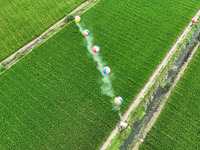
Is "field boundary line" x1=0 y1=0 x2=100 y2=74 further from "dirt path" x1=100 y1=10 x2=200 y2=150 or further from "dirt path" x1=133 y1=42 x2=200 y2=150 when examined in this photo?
"dirt path" x1=133 y1=42 x2=200 y2=150

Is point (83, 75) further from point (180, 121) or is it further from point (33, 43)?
point (180, 121)

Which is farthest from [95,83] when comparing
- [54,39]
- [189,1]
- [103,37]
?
[189,1]

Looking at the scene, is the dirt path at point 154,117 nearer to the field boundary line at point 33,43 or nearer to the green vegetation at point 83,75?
the green vegetation at point 83,75

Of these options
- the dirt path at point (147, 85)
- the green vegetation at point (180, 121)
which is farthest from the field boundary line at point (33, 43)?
the green vegetation at point (180, 121)

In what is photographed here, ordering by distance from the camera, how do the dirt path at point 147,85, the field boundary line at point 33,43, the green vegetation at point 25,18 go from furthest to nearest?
the green vegetation at point 25,18 < the field boundary line at point 33,43 < the dirt path at point 147,85

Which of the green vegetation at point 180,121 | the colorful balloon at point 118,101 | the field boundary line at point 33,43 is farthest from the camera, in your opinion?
the field boundary line at point 33,43

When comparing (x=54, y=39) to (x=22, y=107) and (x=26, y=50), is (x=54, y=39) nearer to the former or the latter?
(x=26, y=50)

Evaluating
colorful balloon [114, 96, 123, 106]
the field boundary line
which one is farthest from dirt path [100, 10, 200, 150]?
the field boundary line
